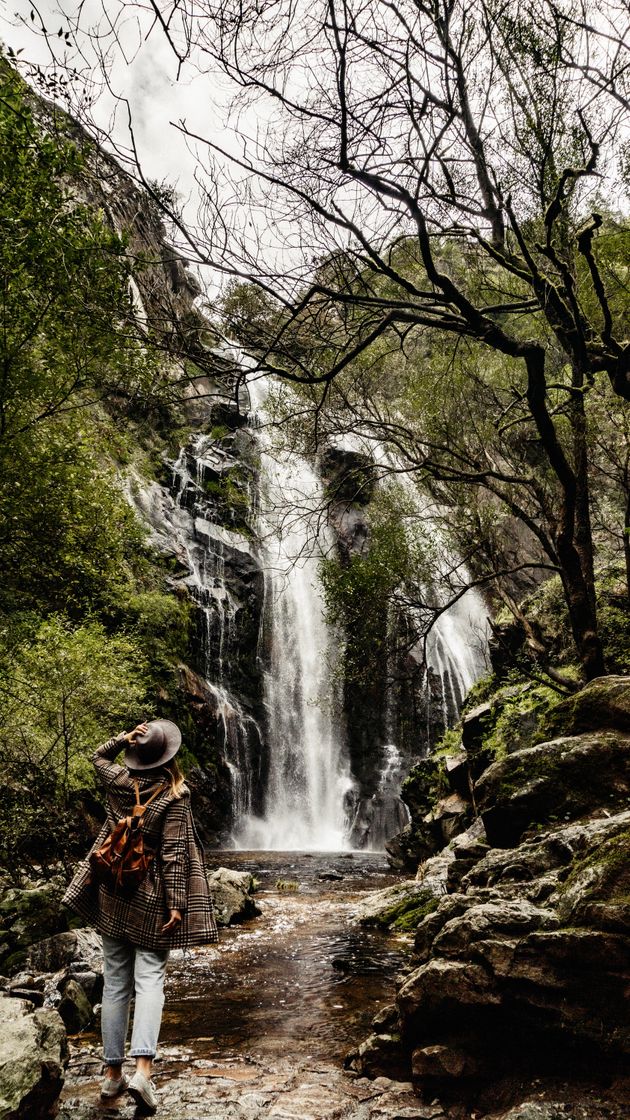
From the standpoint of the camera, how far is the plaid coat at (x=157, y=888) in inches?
124

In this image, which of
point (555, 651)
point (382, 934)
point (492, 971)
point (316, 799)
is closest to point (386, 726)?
point (316, 799)

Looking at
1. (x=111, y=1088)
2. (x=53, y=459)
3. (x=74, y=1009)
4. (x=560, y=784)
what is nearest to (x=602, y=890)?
(x=560, y=784)

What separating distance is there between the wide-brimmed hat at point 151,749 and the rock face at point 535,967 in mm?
1872

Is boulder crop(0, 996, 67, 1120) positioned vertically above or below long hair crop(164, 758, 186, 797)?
below

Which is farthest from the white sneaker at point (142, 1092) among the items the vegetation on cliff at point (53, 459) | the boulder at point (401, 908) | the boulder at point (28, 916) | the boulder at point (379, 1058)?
the boulder at point (401, 908)

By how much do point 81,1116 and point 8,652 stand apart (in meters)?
6.30

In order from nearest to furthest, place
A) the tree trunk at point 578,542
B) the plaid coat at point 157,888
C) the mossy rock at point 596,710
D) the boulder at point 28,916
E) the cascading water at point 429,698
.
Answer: the plaid coat at point 157,888
the mossy rock at point 596,710
the tree trunk at point 578,542
the boulder at point 28,916
the cascading water at point 429,698

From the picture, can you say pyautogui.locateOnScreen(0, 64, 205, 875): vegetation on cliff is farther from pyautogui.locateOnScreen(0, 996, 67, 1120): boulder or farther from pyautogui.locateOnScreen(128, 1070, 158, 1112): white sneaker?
pyautogui.locateOnScreen(128, 1070, 158, 1112): white sneaker

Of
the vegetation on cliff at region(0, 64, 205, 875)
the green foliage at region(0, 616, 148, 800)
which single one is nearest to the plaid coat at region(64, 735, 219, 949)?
the vegetation on cliff at region(0, 64, 205, 875)

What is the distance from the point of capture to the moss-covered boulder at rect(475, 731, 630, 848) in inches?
167

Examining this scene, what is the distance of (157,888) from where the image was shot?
127 inches

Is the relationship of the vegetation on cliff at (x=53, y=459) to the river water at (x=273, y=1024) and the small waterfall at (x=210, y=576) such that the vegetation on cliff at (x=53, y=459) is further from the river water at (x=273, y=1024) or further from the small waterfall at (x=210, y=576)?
the small waterfall at (x=210, y=576)

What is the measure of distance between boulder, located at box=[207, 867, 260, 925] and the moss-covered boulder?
16.0ft

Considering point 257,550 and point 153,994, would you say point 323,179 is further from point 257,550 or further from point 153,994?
point 257,550
